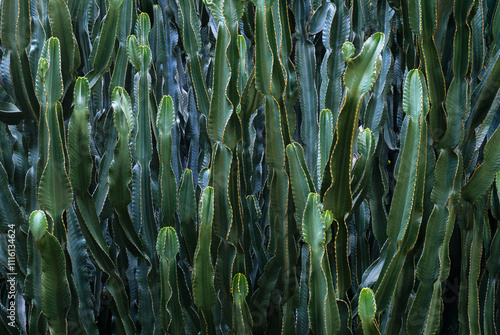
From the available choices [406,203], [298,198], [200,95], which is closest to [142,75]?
[200,95]

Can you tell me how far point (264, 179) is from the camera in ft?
3.40

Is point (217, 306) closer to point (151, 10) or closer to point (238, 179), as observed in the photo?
point (238, 179)

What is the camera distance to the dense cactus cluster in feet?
2.48

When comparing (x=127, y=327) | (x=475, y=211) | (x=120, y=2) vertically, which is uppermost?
(x=120, y=2)

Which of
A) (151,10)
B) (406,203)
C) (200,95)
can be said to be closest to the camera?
(406,203)

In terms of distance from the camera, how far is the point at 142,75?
0.90 meters

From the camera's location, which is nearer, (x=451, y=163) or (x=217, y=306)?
(x=451, y=163)

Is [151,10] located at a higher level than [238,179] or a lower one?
higher

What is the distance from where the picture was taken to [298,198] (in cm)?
77

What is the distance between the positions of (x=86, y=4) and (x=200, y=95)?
32 cm

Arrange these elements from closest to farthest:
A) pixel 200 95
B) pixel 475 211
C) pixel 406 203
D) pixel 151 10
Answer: pixel 406 203 < pixel 475 211 < pixel 200 95 < pixel 151 10

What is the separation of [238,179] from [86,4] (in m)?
0.50

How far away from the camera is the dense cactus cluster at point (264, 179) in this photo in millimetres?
757

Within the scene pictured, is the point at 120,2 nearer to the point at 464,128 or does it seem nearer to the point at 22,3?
the point at 22,3
